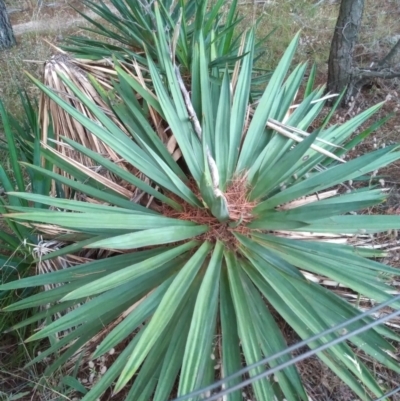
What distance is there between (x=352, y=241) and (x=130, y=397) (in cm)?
→ 107

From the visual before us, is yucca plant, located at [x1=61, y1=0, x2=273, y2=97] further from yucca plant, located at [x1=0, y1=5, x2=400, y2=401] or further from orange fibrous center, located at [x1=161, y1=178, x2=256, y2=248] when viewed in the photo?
orange fibrous center, located at [x1=161, y1=178, x2=256, y2=248]

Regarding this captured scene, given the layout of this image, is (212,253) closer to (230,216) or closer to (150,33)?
(230,216)

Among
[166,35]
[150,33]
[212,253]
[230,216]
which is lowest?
[212,253]

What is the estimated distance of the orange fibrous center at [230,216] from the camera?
4.93ft

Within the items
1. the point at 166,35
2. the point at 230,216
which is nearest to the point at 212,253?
the point at 230,216

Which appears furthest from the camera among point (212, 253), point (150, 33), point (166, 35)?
point (150, 33)

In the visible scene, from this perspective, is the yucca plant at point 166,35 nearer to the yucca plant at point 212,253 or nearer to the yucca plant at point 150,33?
the yucca plant at point 150,33

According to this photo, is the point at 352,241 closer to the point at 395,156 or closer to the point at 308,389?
the point at 395,156

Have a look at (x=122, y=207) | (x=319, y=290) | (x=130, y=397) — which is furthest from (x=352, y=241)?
(x=130, y=397)

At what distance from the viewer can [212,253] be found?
57.5 inches

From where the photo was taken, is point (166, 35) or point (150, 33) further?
point (150, 33)

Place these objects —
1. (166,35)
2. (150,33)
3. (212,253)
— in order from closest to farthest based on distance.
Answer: (212,253) < (166,35) < (150,33)

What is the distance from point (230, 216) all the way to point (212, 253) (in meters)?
0.13

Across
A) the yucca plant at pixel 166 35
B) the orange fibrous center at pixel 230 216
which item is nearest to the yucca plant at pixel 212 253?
the orange fibrous center at pixel 230 216
